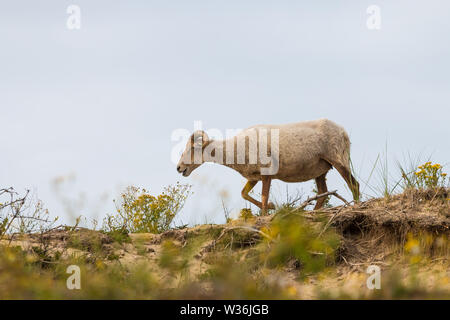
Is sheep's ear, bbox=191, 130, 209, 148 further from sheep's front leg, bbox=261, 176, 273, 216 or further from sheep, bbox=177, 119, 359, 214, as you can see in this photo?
sheep's front leg, bbox=261, 176, 273, 216

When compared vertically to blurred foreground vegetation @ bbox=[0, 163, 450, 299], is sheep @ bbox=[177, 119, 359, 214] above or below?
above

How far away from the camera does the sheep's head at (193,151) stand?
10750 mm

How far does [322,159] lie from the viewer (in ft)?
35.6

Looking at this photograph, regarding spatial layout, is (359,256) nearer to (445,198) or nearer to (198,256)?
(445,198)

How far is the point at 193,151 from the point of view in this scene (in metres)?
10.8

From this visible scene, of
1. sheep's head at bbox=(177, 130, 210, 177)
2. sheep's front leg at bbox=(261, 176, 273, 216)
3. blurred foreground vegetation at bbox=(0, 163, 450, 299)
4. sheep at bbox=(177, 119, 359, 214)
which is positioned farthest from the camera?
sheep's head at bbox=(177, 130, 210, 177)

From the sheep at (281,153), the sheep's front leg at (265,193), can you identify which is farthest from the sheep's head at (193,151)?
the sheep's front leg at (265,193)

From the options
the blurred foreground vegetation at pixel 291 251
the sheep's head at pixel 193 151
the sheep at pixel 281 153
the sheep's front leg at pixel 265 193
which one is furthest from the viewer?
the sheep's head at pixel 193 151

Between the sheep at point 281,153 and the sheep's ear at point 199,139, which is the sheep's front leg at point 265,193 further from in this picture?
the sheep's ear at point 199,139

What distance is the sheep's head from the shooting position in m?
10.8

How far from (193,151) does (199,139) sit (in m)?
0.27

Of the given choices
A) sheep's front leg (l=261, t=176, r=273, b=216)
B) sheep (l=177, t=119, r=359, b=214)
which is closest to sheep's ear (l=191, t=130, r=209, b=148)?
sheep (l=177, t=119, r=359, b=214)
